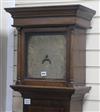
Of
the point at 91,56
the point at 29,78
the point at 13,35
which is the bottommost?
the point at 29,78

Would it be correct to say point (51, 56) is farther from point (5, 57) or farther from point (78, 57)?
point (5, 57)

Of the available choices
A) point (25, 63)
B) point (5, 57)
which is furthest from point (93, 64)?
point (5, 57)

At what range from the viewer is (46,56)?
6.86 ft

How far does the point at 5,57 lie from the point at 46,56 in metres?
0.50

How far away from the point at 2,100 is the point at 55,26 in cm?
74

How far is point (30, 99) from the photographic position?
2111 mm

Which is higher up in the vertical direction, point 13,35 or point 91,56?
point 13,35

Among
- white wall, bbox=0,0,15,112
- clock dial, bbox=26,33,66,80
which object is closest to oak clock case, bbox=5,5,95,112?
clock dial, bbox=26,33,66,80

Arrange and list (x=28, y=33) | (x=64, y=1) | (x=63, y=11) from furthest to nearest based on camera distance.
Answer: (x=64, y=1) < (x=28, y=33) < (x=63, y=11)

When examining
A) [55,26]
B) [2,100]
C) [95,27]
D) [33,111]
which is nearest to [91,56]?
[95,27]

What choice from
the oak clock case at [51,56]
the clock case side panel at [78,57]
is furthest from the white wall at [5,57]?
the clock case side panel at [78,57]

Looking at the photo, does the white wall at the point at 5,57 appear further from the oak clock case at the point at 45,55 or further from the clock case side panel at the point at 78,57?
the clock case side panel at the point at 78,57

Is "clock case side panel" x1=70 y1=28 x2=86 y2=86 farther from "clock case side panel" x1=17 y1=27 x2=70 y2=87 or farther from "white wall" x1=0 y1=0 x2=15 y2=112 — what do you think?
"white wall" x1=0 y1=0 x2=15 y2=112

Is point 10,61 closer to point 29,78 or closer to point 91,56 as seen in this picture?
point 29,78
